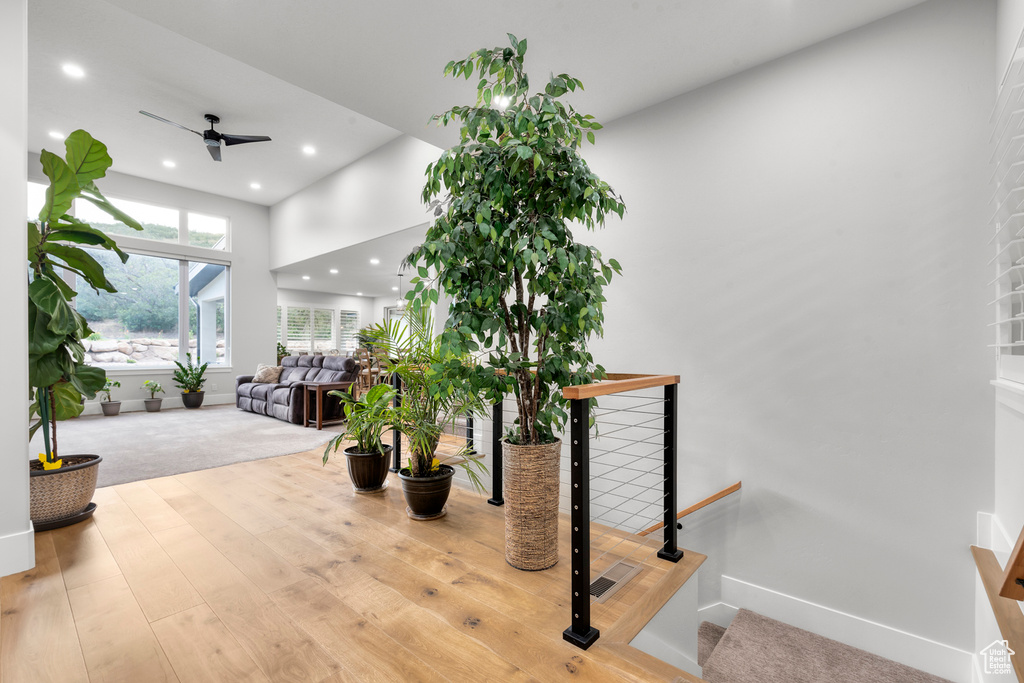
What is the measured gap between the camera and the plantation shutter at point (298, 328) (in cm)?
1134

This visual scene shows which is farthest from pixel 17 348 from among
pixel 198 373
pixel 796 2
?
pixel 198 373

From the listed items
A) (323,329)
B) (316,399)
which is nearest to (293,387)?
(316,399)

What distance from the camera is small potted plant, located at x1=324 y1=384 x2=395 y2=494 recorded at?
9.00 feet

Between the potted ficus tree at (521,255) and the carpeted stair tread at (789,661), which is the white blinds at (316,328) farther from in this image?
the carpeted stair tread at (789,661)

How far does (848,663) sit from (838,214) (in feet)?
7.63

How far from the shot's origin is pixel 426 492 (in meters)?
2.50

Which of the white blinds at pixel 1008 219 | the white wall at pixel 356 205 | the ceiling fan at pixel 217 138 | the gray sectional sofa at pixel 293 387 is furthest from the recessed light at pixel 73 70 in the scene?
the white blinds at pixel 1008 219

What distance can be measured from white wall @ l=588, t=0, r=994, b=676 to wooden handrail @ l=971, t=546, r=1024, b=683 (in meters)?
0.25

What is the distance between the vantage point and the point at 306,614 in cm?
165

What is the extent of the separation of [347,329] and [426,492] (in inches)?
431

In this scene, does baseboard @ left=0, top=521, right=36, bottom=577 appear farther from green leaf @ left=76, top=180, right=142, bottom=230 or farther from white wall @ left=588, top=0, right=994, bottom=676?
white wall @ left=588, top=0, right=994, bottom=676

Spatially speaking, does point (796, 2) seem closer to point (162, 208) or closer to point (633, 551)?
point (633, 551)

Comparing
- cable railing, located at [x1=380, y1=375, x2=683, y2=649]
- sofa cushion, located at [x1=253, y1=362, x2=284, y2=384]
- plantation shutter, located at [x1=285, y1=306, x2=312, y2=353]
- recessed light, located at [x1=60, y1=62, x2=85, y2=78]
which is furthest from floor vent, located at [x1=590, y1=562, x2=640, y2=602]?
plantation shutter, located at [x1=285, y1=306, x2=312, y2=353]

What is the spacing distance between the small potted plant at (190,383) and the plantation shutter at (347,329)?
15.8 ft
